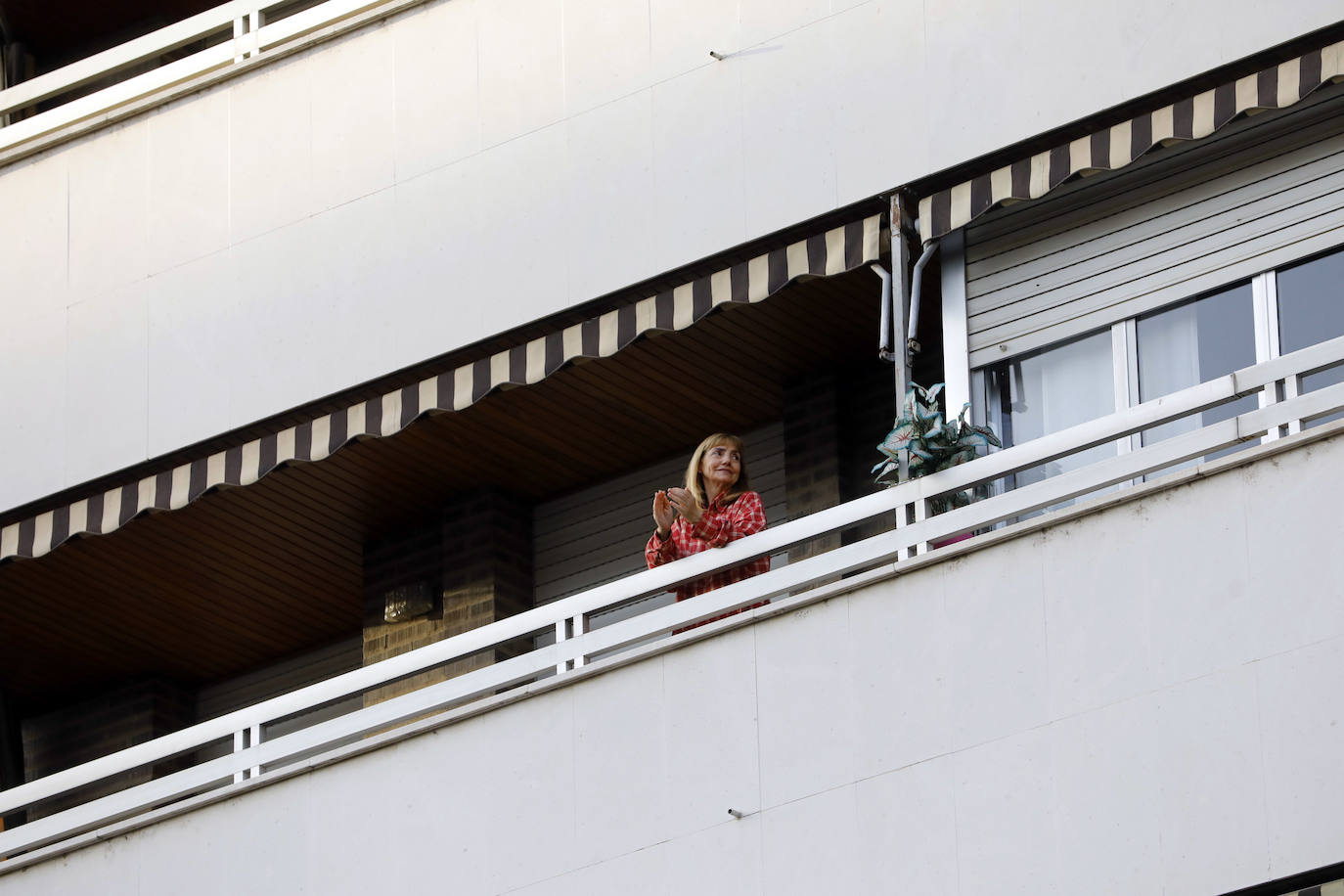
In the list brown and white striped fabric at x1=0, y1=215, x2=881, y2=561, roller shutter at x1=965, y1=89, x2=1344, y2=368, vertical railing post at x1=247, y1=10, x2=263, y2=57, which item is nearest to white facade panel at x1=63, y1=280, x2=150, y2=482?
brown and white striped fabric at x1=0, y1=215, x2=881, y2=561

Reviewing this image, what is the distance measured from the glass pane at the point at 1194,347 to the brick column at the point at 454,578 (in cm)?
502

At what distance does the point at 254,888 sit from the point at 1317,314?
5.99 metres

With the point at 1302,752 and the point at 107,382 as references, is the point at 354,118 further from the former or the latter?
the point at 1302,752

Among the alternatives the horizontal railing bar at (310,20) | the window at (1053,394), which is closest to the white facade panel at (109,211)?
the horizontal railing bar at (310,20)

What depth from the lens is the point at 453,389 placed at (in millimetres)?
15336

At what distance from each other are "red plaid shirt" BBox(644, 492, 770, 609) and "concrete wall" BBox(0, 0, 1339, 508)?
1.64 meters

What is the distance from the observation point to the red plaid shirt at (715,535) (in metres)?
13.4

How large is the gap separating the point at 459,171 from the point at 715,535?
3.19 m

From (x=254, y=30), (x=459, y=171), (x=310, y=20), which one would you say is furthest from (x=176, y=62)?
(x=459, y=171)

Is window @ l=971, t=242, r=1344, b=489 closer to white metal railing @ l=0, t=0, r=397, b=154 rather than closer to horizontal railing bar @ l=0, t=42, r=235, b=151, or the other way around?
white metal railing @ l=0, t=0, r=397, b=154

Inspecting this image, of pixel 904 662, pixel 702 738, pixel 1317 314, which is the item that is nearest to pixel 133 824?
pixel 702 738

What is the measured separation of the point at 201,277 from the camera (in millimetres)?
16266

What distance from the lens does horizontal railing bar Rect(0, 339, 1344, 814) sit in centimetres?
A: 1172

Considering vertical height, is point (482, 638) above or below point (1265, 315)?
below
